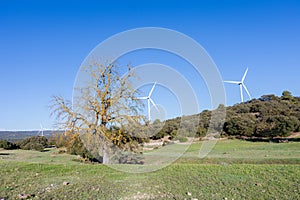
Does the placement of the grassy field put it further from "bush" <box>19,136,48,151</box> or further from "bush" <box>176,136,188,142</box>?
"bush" <box>19,136,48,151</box>

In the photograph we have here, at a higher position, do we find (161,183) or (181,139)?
(181,139)

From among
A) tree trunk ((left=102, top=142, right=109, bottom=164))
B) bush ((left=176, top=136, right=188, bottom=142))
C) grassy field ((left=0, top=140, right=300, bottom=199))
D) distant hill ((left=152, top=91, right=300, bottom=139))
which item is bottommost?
grassy field ((left=0, top=140, right=300, bottom=199))

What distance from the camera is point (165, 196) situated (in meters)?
7.08

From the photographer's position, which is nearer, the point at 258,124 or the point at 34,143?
the point at 34,143

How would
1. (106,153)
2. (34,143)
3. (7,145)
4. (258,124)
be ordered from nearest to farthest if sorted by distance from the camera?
(106,153)
(34,143)
(7,145)
(258,124)

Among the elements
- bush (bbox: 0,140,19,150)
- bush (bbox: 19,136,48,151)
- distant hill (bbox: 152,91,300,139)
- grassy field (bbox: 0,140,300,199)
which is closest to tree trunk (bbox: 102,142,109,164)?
grassy field (bbox: 0,140,300,199)

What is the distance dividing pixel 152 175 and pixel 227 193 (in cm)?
354

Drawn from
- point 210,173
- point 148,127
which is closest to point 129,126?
point 148,127

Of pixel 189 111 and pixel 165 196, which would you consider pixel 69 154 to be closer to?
pixel 189 111

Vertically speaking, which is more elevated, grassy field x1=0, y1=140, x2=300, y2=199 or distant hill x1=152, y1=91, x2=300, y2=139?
distant hill x1=152, y1=91, x2=300, y2=139

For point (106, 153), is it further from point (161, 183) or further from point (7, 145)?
point (7, 145)

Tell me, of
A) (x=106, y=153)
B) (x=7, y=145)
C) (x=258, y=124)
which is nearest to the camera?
(x=106, y=153)

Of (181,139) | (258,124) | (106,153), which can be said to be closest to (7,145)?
(181,139)

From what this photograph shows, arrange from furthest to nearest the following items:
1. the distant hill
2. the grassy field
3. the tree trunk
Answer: the distant hill < the tree trunk < the grassy field
